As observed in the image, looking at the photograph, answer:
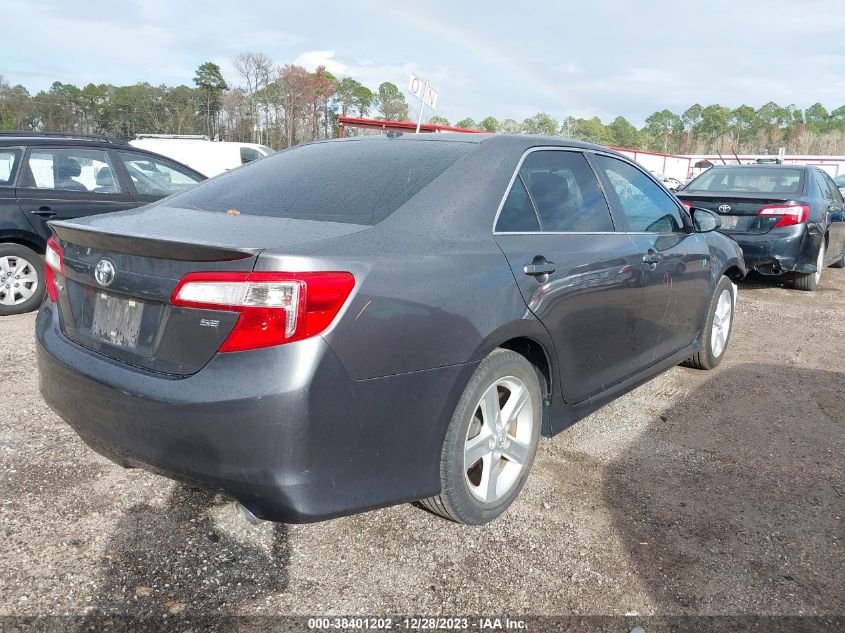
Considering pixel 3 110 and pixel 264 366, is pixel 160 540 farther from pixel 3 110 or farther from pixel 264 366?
pixel 3 110

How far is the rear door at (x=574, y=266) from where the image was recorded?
2.77 m

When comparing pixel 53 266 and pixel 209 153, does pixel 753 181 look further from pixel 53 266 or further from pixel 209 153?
pixel 209 153

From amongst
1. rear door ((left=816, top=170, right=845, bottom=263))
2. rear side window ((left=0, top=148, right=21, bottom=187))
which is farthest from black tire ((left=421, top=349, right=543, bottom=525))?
rear door ((left=816, top=170, right=845, bottom=263))

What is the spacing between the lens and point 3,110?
60.5 meters

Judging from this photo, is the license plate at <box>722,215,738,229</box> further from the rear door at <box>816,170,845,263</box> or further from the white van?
the white van

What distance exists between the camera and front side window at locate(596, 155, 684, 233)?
12.0 ft

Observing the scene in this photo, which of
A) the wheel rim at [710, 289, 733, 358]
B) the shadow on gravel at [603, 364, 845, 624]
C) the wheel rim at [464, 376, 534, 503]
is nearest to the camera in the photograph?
the shadow on gravel at [603, 364, 845, 624]

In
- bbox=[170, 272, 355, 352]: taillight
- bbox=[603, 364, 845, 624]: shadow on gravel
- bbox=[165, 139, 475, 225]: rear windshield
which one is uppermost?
bbox=[165, 139, 475, 225]: rear windshield

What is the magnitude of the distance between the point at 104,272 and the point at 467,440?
4.68 feet

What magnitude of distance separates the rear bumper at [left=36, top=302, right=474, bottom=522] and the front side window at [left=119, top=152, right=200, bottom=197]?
16.6 feet

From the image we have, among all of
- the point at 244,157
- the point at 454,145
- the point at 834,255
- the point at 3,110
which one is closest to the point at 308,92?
the point at 3,110


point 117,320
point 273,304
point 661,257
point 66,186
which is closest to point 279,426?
point 273,304

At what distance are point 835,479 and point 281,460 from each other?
276 cm

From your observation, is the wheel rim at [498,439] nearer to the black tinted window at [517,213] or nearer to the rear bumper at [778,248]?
the black tinted window at [517,213]
